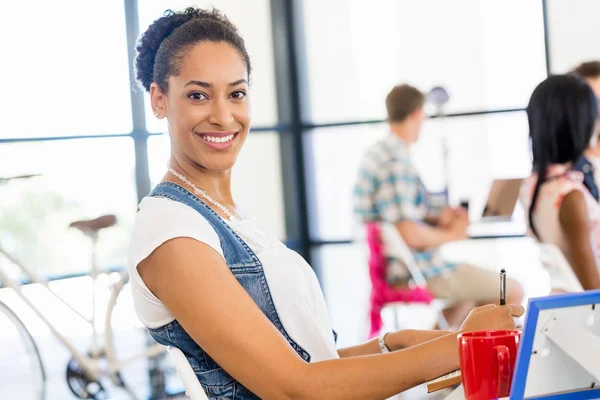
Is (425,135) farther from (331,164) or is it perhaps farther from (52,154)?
(52,154)

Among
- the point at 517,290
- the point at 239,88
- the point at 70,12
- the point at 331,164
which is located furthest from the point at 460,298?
the point at 239,88

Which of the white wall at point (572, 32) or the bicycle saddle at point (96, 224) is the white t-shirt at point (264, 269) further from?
the white wall at point (572, 32)

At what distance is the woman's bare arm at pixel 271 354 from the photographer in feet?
4.24

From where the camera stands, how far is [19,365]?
4.45 metres

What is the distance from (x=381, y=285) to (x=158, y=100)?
2.71 meters

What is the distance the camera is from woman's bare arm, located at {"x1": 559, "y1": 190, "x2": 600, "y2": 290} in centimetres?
310

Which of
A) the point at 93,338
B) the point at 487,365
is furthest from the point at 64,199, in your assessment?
the point at 487,365

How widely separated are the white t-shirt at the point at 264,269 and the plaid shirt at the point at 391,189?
2.57 metres

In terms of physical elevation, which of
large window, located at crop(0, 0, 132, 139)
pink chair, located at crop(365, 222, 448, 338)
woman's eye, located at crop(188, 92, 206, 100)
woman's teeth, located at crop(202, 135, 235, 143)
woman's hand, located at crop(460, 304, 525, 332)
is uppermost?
large window, located at crop(0, 0, 132, 139)

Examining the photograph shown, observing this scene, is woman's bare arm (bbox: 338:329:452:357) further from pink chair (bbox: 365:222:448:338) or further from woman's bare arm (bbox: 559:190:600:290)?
pink chair (bbox: 365:222:448:338)

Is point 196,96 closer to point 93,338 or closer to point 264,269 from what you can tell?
point 264,269

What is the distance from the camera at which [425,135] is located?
5547mm

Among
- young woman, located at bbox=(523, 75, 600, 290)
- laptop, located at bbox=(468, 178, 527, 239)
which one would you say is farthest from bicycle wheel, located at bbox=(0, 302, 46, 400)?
young woman, located at bbox=(523, 75, 600, 290)

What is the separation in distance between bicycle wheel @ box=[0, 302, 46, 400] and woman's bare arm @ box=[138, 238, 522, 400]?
3034 mm
